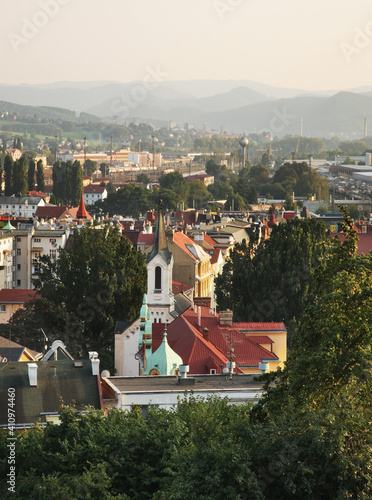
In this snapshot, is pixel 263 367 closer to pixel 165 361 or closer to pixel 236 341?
pixel 165 361

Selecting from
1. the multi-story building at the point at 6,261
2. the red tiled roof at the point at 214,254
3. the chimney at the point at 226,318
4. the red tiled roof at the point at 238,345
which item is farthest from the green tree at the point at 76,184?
the red tiled roof at the point at 238,345

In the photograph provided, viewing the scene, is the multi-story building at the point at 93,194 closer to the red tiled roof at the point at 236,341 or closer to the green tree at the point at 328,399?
the red tiled roof at the point at 236,341

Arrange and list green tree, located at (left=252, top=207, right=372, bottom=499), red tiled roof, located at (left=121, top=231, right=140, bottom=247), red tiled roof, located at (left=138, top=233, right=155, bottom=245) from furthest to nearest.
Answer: red tiled roof, located at (left=121, top=231, right=140, bottom=247)
red tiled roof, located at (left=138, top=233, right=155, bottom=245)
green tree, located at (left=252, top=207, right=372, bottom=499)

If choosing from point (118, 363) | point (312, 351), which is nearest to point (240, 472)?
point (312, 351)

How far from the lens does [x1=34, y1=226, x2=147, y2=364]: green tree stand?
49.4 metres

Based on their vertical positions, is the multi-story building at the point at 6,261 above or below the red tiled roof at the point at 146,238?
below

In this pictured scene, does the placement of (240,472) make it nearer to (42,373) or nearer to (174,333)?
(42,373)

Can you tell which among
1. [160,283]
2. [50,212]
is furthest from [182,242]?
[50,212]

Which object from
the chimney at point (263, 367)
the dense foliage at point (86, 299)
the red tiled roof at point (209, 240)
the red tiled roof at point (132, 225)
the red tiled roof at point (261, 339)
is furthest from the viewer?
the red tiled roof at point (132, 225)

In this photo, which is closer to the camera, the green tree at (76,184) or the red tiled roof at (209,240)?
the red tiled roof at (209,240)

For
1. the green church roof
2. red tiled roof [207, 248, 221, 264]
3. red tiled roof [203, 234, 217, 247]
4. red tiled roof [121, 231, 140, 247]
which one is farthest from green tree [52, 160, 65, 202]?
the green church roof

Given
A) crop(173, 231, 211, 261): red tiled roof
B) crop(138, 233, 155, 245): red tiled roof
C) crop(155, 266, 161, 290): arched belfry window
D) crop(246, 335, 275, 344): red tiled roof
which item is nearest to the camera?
crop(246, 335, 275, 344): red tiled roof

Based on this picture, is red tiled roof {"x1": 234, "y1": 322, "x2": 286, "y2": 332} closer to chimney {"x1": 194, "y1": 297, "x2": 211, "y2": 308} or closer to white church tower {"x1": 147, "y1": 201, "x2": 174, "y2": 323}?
white church tower {"x1": 147, "y1": 201, "x2": 174, "y2": 323}

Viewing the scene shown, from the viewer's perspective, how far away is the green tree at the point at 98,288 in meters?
49.4
